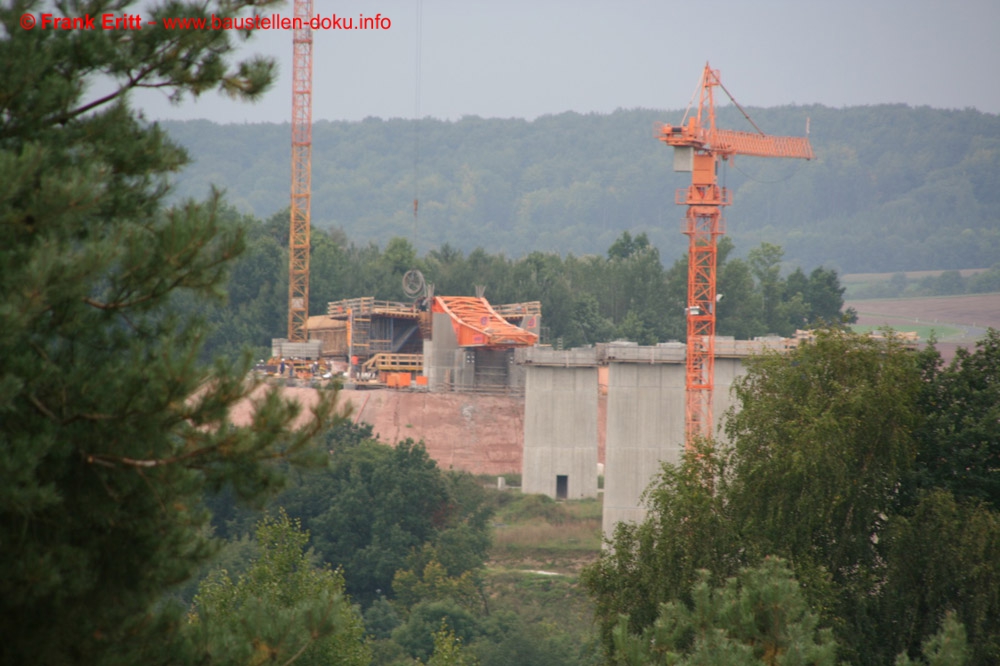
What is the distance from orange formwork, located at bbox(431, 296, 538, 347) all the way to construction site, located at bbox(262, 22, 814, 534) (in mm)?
139

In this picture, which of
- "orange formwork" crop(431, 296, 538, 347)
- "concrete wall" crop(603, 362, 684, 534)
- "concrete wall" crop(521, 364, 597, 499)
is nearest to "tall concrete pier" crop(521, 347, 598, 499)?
"concrete wall" crop(521, 364, 597, 499)

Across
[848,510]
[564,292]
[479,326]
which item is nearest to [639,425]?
[479,326]

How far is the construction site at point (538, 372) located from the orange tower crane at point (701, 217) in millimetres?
95

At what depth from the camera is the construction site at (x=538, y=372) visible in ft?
216

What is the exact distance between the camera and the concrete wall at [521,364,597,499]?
7600 cm

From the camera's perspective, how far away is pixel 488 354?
307 feet

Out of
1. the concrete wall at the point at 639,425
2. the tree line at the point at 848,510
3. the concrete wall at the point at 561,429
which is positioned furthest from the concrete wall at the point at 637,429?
the tree line at the point at 848,510

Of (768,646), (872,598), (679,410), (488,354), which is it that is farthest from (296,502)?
(768,646)

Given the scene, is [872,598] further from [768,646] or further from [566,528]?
[566,528]

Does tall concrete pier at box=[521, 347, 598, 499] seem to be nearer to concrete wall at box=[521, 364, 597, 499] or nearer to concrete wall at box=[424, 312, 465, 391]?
concrete wall at box=[521, 364, 597, 499]

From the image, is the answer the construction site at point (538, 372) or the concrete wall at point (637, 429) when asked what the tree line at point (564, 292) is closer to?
the construction site at point (538, 372)

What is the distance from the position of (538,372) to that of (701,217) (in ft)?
46.0

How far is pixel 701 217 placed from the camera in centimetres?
6794

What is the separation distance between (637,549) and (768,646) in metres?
10.3
